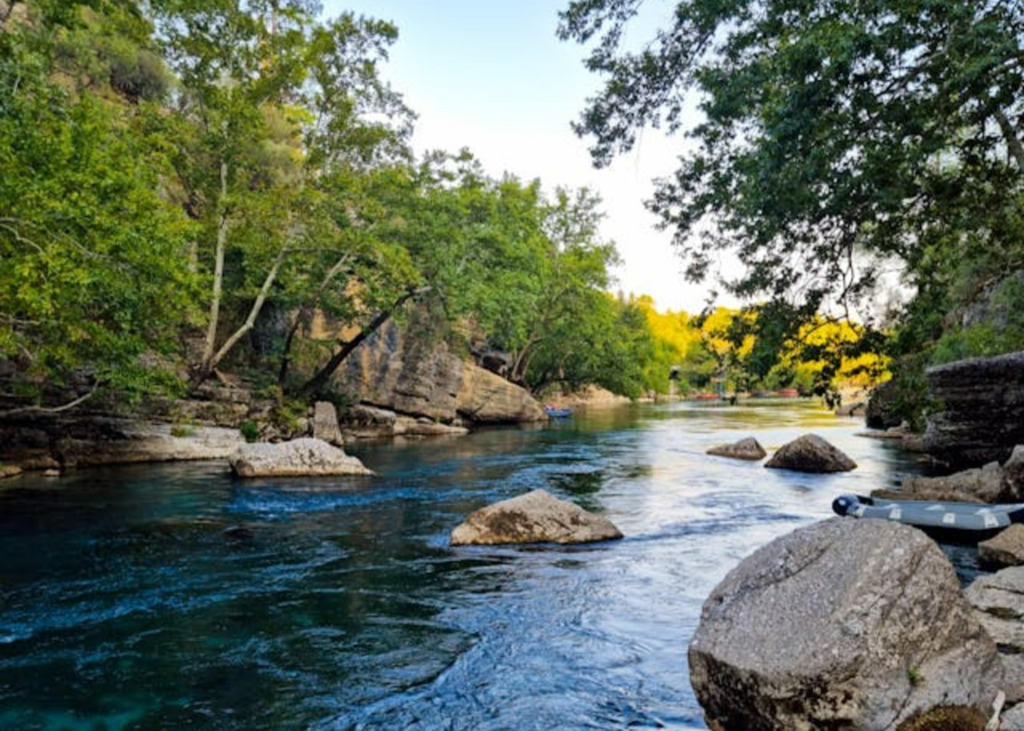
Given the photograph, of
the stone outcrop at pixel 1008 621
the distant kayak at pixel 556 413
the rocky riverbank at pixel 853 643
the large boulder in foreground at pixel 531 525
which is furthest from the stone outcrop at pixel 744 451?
the distant kayak at pixel 556 413

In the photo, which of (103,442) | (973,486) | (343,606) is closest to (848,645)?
(343,606)

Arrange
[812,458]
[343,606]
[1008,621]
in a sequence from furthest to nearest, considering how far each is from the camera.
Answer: [812,458] → [343,606] → [1008,621]

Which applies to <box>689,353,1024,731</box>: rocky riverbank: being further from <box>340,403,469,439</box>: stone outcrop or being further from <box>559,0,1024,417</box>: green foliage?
<box>340,403,469,439</box>: stone outcrop

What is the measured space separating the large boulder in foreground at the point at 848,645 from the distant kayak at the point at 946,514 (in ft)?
18.2

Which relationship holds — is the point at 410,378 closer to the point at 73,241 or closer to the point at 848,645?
the point at 73,241

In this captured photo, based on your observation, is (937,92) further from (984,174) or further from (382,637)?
(382,637)

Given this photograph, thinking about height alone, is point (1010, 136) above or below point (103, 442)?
above

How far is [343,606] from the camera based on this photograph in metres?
7.47

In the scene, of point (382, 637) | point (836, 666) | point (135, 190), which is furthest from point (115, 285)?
point (836, 666)

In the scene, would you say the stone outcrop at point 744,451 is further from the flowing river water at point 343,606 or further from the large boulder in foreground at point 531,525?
the large boulder in foreground at point 531,525

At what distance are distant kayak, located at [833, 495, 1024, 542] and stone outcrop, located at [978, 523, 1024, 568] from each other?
109 cm

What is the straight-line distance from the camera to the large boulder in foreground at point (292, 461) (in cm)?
1686

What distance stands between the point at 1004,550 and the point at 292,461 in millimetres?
14927

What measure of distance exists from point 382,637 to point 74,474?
1410 cm
